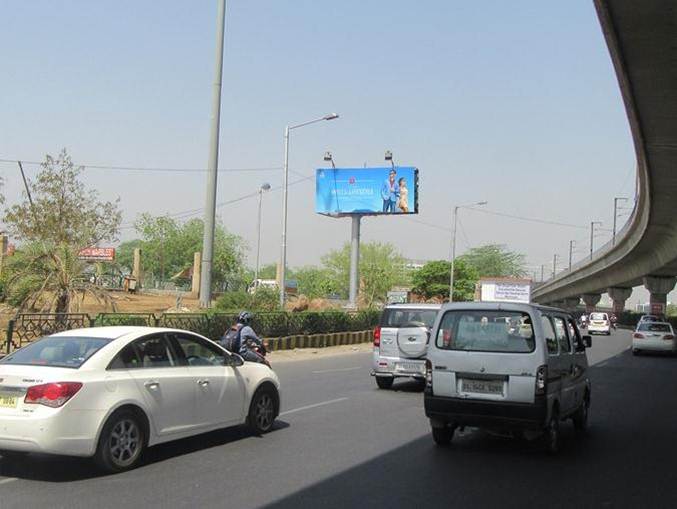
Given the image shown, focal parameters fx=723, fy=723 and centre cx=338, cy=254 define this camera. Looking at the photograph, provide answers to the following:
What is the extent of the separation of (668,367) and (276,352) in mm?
13757

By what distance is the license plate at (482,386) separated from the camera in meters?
8.48

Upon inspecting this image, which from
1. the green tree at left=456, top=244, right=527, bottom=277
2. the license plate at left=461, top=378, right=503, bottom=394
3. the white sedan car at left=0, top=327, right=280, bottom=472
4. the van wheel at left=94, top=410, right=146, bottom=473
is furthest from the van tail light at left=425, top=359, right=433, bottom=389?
the green tree at left=456, top=244, right=527, bottom=277

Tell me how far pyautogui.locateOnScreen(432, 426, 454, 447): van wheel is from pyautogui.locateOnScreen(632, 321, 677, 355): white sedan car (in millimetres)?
25461

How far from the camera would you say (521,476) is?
751 cm

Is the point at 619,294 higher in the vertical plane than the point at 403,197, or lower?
lower

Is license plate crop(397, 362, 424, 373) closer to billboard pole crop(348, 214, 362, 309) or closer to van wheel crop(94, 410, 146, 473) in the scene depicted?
van wheel crop(94, 410, 146, 473)

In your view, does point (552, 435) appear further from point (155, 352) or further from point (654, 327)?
point (654, 327)

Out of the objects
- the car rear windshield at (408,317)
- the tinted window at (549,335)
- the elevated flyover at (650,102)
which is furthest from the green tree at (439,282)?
the tinted window at (549,335)

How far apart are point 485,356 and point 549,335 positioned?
0.92 meters

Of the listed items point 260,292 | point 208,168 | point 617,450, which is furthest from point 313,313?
point 617,450

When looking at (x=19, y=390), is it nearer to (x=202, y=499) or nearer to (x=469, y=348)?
(x=202, y=499)

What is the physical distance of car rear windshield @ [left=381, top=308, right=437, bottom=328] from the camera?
48.4 feet

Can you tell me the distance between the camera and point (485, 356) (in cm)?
859

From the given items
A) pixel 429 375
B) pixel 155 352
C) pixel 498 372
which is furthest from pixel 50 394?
pixel 498 372
